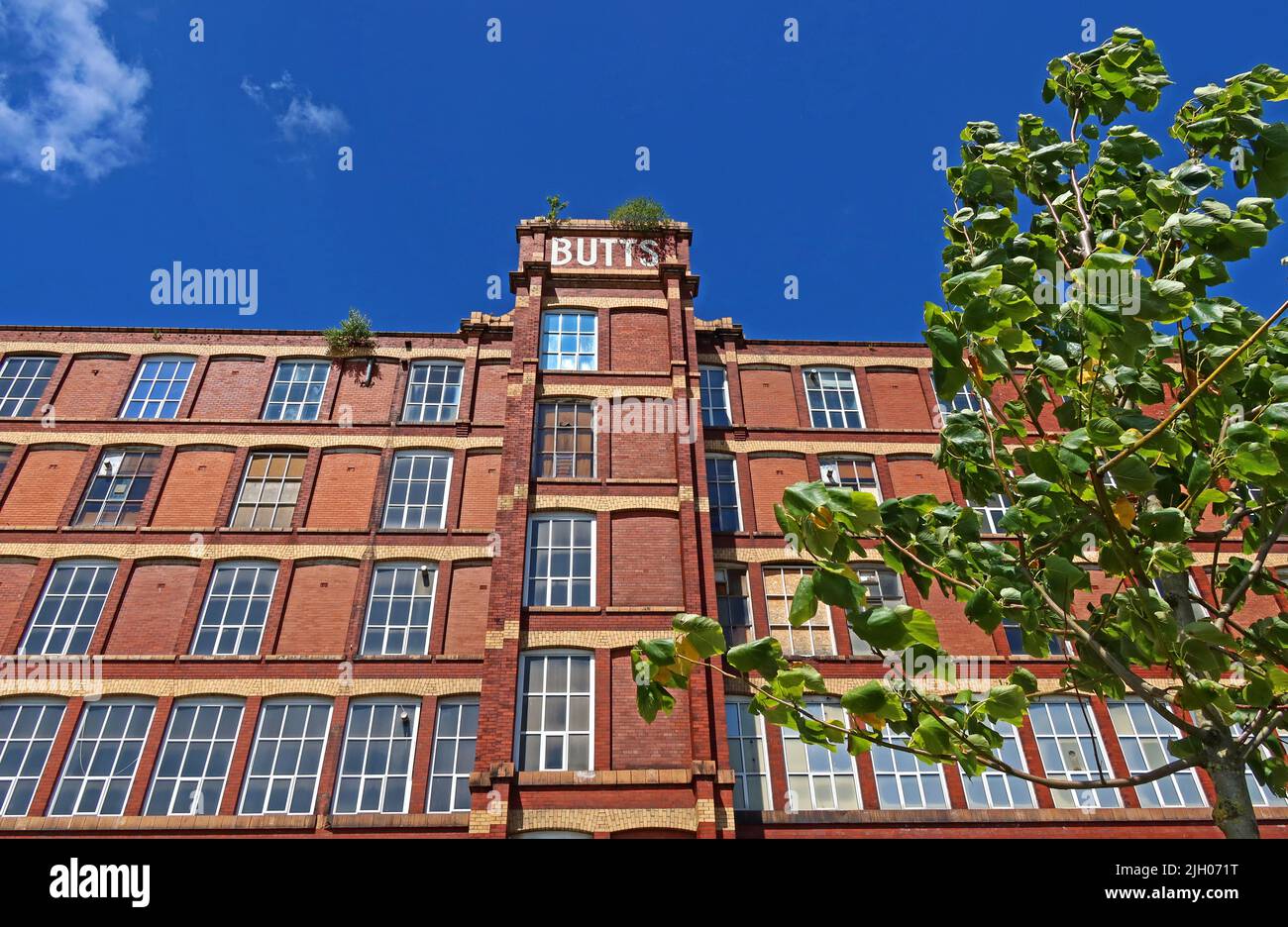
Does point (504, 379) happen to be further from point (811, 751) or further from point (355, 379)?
point (811, 751)

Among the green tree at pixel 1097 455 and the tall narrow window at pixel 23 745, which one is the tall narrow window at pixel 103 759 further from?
the green tree at pixel 1097 455

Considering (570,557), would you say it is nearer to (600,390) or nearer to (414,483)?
(600,390)

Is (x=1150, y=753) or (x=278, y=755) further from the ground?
(x=278, y=755)

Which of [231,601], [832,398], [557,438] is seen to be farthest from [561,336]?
[231,601]

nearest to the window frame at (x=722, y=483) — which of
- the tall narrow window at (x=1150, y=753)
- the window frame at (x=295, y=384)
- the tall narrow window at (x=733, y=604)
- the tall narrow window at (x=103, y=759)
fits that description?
the tall narrow window at (x=733, y=604)

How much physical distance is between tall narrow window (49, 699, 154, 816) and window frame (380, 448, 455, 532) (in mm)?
7410

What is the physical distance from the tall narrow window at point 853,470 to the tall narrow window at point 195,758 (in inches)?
680

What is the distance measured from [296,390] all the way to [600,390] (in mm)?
10403

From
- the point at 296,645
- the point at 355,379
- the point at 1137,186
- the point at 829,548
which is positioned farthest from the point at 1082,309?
the point at 355,379

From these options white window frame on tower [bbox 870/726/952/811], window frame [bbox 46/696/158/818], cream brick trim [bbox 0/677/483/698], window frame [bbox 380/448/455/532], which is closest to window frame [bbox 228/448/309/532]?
window frame [bbox 380/448/455/532]

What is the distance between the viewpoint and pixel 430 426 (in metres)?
25.2

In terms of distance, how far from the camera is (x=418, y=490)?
2412 cm

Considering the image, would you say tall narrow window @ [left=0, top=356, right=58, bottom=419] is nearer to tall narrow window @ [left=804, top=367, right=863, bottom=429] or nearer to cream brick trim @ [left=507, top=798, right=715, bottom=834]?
cream brick trim @ [left=507, top=798, right=715, bottom=834]

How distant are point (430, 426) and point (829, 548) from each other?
21589 mm
